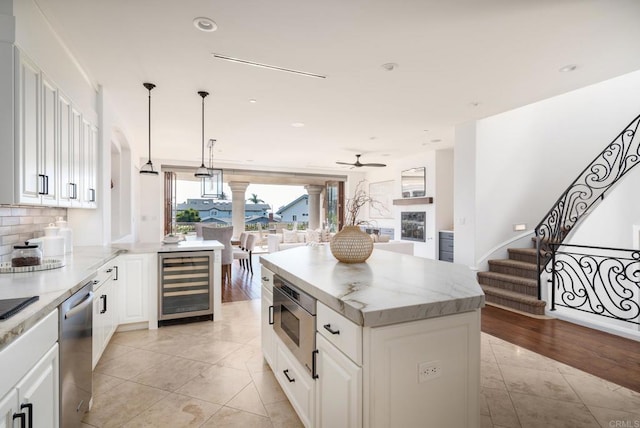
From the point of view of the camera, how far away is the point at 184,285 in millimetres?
3596

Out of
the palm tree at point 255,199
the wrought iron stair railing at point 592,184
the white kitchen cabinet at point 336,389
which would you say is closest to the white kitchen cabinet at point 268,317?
the white kitchen cabinet at point 336,389

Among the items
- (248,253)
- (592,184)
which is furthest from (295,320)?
(592,184)

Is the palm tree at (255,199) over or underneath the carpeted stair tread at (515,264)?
over

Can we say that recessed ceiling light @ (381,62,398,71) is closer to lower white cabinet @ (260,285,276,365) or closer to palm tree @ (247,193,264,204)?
lower white cabinet @ (260,285,276,365)

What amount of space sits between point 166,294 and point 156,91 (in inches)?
92.6

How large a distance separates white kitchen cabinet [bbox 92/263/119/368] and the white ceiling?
1901 millimetres

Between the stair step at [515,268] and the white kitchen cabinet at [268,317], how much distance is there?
12.7 ft

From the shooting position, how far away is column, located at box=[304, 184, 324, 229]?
12016mm

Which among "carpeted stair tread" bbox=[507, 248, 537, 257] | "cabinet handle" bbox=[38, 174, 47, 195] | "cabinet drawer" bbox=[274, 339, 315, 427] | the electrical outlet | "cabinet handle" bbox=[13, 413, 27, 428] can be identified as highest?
"cabinet handle" bbox=[38, 174, 47, 195]

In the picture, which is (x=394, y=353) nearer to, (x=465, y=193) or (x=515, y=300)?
(x=515, y=300)

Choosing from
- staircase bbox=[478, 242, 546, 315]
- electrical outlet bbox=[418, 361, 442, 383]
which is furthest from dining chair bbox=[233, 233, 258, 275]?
electrical outlet bbox=[418, 361, 442, 383]

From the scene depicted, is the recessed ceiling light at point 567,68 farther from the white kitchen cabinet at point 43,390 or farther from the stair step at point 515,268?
the white kitchen cabinet at point 43,390

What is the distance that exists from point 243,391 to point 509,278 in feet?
13.0
